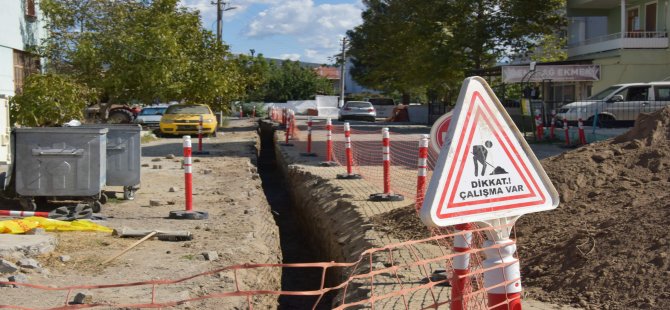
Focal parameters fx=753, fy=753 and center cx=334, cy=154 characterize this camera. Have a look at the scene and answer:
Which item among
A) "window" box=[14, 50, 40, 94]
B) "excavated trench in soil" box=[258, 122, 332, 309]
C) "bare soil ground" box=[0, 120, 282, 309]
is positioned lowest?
"excavated trench in soil" box=[258, 122, 332, 309]

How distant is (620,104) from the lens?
74.3ft

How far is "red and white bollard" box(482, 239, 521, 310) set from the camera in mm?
3668

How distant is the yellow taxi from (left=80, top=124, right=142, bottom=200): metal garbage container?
680 inches

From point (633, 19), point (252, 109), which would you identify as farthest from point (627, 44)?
point (252, 109)

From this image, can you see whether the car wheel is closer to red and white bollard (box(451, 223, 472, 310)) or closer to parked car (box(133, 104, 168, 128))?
parked car (box(133, 104, 168, 128))

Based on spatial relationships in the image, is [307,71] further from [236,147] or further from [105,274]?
[105,274]

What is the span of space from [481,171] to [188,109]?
2679 centimetres


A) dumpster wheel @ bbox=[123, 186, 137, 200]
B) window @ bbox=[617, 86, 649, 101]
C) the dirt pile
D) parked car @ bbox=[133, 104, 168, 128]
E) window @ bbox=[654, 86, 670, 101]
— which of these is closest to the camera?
the dirt pile

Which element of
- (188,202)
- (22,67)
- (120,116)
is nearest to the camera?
(188,202)

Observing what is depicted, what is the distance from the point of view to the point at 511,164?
3.68 m

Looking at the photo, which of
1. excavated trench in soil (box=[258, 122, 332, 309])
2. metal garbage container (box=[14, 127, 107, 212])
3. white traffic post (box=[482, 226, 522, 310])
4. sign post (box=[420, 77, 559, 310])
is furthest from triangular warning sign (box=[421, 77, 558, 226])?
metal garbage container (box=[14, 127, 107, 212])

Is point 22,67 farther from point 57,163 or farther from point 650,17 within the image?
point 650,17

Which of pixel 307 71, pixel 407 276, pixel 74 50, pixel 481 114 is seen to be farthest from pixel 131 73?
pixel 307 71

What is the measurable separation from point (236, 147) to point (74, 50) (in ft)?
21.8
